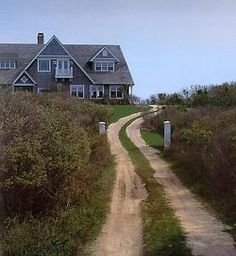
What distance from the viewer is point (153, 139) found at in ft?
133

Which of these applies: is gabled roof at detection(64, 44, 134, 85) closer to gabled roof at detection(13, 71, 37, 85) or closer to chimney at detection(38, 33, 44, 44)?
chimney at detection(38, 33, 44, 44)

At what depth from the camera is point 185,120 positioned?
36.9m

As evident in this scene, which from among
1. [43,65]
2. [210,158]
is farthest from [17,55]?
[210,158]

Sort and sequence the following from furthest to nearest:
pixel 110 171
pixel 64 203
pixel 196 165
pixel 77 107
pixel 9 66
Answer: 1. pixel 9 66
2. pixel 77 107
3. pixel 110 171
4. pixel 196 165
5. pixel 64 203

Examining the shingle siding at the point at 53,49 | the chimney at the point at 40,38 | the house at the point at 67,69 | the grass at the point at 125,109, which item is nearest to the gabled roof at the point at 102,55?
the house at the point at 67,69

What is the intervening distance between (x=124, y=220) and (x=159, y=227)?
5.41 feet

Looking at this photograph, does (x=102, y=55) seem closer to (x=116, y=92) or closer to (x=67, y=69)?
(x=116, y=92)

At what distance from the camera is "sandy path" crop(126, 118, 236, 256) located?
1345 centimetres

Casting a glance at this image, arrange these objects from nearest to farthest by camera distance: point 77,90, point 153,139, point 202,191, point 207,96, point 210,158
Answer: point 202,191
point 210,158
point 153,139
point 207,96
point 77,90

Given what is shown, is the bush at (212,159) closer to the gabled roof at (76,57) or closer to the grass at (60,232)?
the grass at (60,232)

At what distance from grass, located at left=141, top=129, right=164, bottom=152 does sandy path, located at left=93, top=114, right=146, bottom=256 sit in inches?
365

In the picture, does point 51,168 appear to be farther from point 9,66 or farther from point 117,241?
point 9,66

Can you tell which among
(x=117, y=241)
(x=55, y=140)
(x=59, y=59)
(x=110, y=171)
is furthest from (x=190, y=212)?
(x=59, y=59)

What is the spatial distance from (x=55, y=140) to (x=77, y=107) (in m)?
18.5
